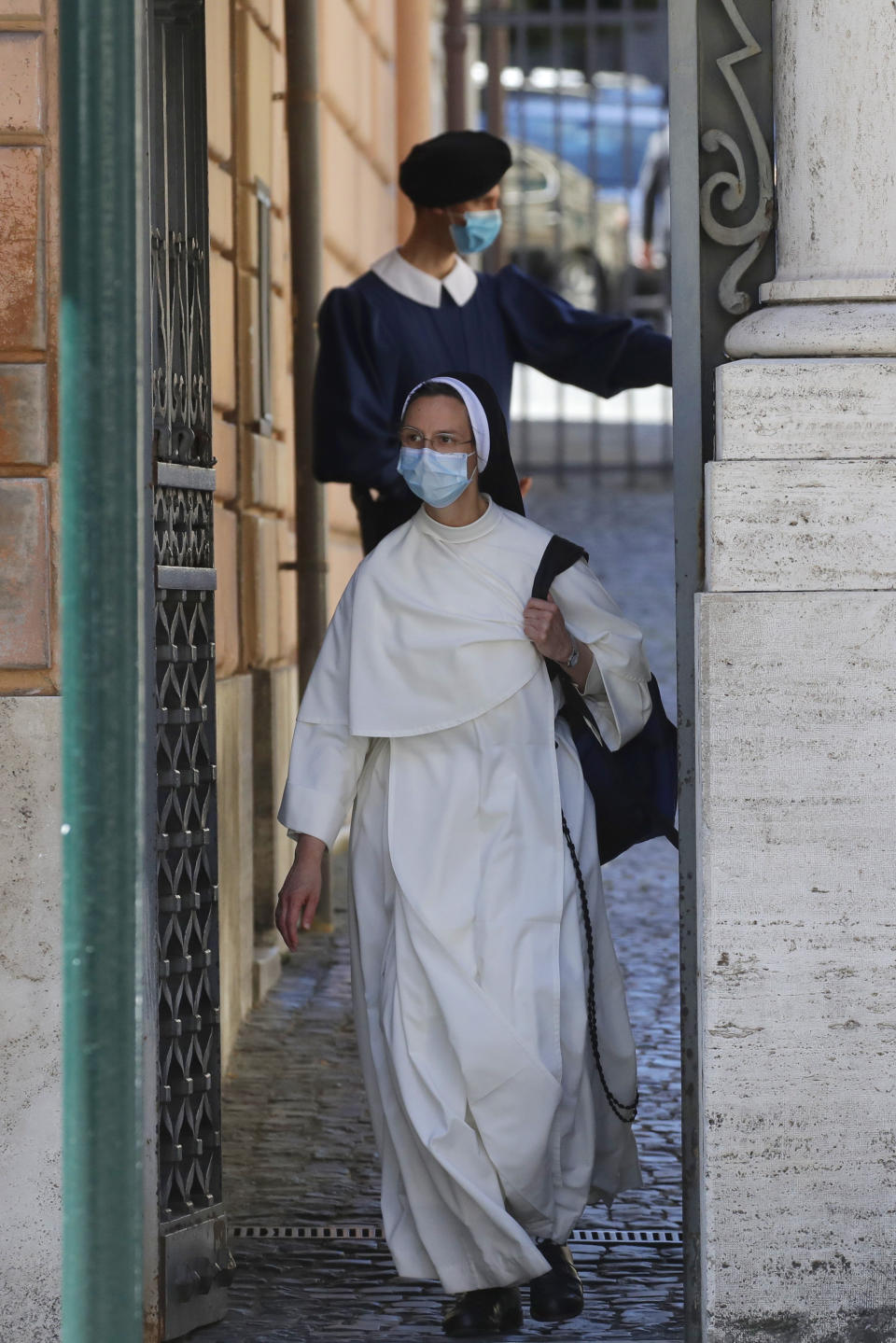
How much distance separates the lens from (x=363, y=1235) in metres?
4.83

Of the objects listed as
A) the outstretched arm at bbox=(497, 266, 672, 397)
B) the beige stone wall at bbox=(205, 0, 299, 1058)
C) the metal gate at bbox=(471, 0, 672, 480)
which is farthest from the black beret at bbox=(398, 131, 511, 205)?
the metal gate at bbox=(471, 0, 672, 480)

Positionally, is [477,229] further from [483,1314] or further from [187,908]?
[483,1314]

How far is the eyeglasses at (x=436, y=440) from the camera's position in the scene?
13.9 feet

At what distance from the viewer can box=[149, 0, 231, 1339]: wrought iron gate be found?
13.8 feet

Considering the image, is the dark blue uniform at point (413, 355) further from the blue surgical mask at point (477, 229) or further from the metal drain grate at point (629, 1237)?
the metal drain grate at point (629, 1237)

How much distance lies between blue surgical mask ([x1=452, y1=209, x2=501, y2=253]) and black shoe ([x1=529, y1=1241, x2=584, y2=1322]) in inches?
108

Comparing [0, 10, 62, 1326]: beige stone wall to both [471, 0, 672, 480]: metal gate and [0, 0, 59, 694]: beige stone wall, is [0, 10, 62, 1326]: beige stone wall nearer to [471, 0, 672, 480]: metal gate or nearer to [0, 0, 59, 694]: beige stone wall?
[0, 0, 59, 694]: beige stone wall

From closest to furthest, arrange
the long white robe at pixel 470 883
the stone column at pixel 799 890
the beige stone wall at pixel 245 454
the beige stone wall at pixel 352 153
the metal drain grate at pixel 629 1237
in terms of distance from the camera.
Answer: the stone column at pixel 799 890, the long white robe at pixel 470 883, the metal drain grate at pixel 629 1237, the beige stone wall at pixel 245 454, the beige stone wall at pixel 352 153

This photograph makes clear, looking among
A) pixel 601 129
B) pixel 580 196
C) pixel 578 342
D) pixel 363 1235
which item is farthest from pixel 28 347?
pixel 601 129

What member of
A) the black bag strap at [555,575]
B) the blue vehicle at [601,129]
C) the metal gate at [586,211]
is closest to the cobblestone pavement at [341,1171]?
the black bag strap at [555,575]

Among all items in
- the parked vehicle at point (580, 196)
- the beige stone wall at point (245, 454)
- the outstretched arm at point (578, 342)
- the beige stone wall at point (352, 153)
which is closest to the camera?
the outstretched arm at point (578, 342)

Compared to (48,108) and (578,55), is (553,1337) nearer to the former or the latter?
(48,108)

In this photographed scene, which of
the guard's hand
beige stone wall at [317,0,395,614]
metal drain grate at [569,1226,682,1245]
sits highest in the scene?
beige stone wall at [317,0,395,614]

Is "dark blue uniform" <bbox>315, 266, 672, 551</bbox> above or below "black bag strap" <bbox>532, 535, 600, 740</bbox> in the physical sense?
above
